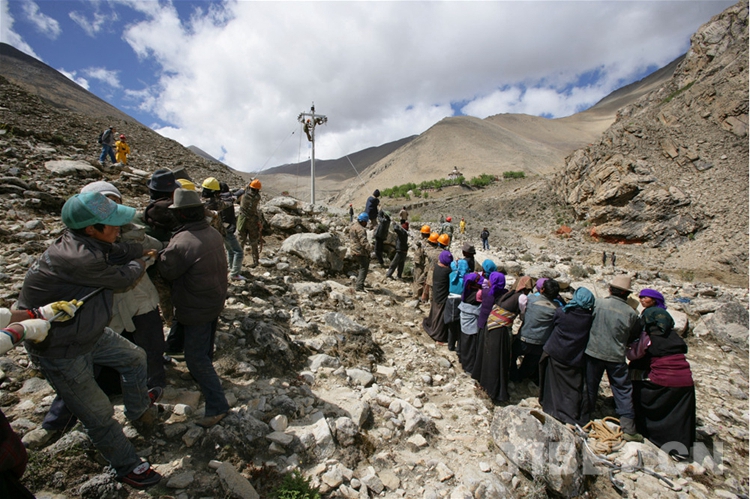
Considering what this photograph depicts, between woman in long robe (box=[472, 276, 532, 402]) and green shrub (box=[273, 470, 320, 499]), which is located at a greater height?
woman in long robe (box=[472, 276, 532, 402])

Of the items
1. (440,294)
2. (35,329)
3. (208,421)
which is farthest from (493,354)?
(35,329)

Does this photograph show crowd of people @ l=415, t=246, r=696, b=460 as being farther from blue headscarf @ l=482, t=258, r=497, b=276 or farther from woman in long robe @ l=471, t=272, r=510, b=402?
blue headscarf @ l=482, t=258, r=497, b=276

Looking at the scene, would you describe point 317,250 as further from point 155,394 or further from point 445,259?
point 155,394

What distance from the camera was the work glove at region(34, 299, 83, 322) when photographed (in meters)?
1.80

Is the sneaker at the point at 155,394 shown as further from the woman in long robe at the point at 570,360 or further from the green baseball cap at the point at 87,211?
the woman in long robe at the point at 570,360

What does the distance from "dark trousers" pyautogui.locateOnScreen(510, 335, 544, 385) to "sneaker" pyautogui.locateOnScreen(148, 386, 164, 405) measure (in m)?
4.07

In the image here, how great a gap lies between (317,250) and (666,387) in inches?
247

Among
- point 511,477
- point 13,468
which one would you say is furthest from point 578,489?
point 13,468

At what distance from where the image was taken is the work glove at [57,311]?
5.90 feet

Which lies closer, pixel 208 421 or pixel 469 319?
pixel 208 421

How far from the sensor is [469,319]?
4820 mm

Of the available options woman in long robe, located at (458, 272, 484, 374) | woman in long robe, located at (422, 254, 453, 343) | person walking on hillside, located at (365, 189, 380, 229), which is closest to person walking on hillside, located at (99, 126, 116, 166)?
person walking on hillside, located at (365, 189, 380, 229)

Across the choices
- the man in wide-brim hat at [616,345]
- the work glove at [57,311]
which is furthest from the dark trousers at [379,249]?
the work glove at [57,311]

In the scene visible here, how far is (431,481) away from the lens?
2742 millimetres
